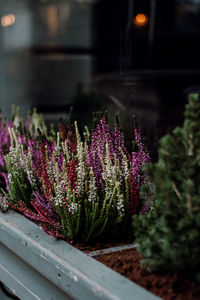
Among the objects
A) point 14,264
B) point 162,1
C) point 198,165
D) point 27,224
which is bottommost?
point 14,264

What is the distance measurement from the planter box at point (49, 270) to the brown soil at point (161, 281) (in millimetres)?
60

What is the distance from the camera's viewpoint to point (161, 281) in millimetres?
2115

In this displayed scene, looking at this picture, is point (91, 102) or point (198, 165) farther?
point (91, 102)

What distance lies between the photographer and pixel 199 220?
200cm

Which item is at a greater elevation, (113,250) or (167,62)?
(167,62)

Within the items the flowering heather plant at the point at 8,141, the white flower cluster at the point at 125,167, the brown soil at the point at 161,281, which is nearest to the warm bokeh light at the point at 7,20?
the flowering heather plant at the point at 8,141

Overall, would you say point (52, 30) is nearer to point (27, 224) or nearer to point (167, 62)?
point (167, 62)

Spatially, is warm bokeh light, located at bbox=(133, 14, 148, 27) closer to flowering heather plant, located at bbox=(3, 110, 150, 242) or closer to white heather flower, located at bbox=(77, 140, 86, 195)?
flowering heather plant, located at bbox=(3, 110, 150, 242)

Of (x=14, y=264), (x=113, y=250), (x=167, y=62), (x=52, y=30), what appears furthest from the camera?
(x=52, y=30)

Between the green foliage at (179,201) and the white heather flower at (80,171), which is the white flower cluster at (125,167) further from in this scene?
the green foliage at (179,201)

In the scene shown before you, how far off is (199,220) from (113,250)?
78 cm

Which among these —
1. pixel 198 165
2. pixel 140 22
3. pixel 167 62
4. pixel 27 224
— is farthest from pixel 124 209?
pixel 140 22

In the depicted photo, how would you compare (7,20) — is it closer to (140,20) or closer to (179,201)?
(140,20)

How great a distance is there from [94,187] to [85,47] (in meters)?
5.06
